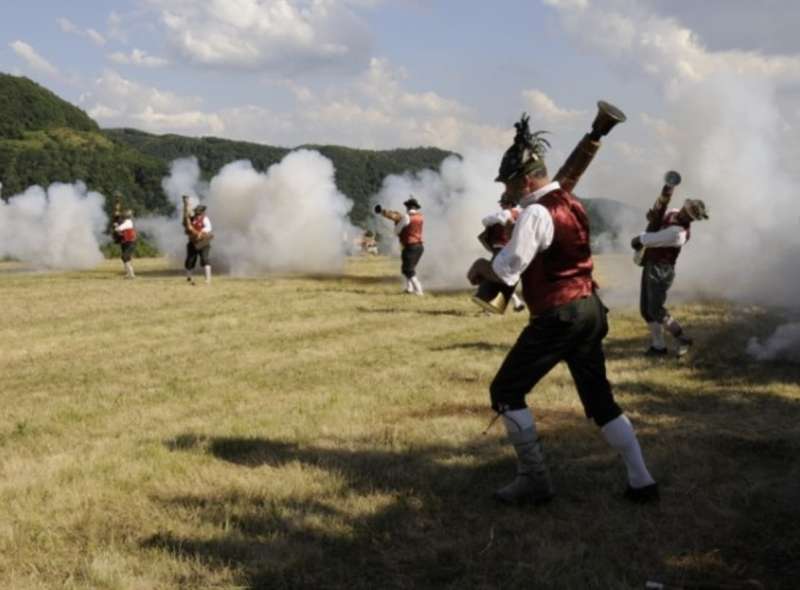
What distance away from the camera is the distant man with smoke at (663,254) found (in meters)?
9.07

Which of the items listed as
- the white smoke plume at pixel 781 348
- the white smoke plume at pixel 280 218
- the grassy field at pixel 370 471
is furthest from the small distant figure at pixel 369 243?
the white smoke plume at pixel 781 348

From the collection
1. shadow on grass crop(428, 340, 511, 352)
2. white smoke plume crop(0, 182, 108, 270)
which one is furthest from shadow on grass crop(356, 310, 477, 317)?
white smoke plume crop(0, 182, 108, 270)

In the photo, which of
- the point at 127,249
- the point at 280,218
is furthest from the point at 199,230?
the point at 280,218

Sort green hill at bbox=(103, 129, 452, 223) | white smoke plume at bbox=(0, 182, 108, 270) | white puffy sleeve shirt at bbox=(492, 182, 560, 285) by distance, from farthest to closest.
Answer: green hill at bbox=(103, 129, 452, 223) < white smoke plume at bbox=(0, 182, 108, 270) < white puffy sleeve shirt at bbox=(492, 182, 560, 285)

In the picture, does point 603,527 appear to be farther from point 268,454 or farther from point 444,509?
point 268,454

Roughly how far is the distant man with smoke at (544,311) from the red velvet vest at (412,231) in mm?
12699

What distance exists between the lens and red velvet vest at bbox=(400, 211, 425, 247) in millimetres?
17469

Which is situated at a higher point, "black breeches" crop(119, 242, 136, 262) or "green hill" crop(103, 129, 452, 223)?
"green hill" crop(103, 129, 452, 223)

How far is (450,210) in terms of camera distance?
2250 cm

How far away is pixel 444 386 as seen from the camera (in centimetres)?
829

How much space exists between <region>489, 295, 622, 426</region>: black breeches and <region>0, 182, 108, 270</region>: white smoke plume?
27940 mm

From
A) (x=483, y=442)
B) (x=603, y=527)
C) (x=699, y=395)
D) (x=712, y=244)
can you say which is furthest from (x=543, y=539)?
(x=712, y=244)

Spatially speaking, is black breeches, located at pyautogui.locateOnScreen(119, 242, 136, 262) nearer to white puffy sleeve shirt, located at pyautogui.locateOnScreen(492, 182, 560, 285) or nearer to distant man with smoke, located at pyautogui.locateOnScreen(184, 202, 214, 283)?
distant man with smoke, located at pyautogui.locateOnScreen(184, 202, 214, 283)

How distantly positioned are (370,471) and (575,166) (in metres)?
2.47
